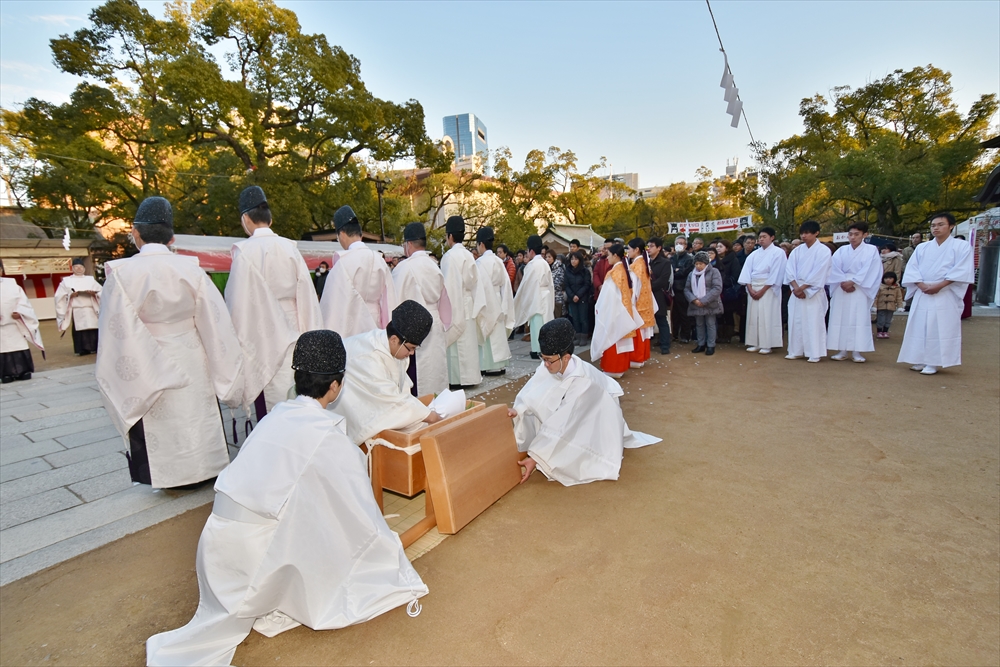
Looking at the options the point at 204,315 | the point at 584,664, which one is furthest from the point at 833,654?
the point at 204,315

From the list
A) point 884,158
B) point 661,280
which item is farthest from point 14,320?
point 884,158

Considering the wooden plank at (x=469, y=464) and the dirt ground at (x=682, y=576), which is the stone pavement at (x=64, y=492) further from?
the wooden plank at (x=469, y=464)

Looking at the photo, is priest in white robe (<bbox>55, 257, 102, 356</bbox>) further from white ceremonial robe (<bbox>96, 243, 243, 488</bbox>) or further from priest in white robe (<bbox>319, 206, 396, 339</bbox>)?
white ceremonial robe (<bbox>96, 243, 243, 488</bbox>)

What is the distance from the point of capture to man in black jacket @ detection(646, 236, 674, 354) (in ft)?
26.6

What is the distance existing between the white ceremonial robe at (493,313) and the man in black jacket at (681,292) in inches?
125

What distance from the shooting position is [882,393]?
5582 mm

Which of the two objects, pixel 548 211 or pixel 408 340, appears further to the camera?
pixel 548 211

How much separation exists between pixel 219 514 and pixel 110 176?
72.8 ft

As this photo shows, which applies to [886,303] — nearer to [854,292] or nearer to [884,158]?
[854,292]

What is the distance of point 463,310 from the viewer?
602cm

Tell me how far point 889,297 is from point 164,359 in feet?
34.9

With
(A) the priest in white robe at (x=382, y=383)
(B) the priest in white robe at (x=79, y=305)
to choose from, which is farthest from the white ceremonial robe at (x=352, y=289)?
(B) the priest in white robe at (x=79, y=305)

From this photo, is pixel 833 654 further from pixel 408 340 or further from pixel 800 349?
pixel 800 349

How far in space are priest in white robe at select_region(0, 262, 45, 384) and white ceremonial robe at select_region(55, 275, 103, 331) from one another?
1764 mm
